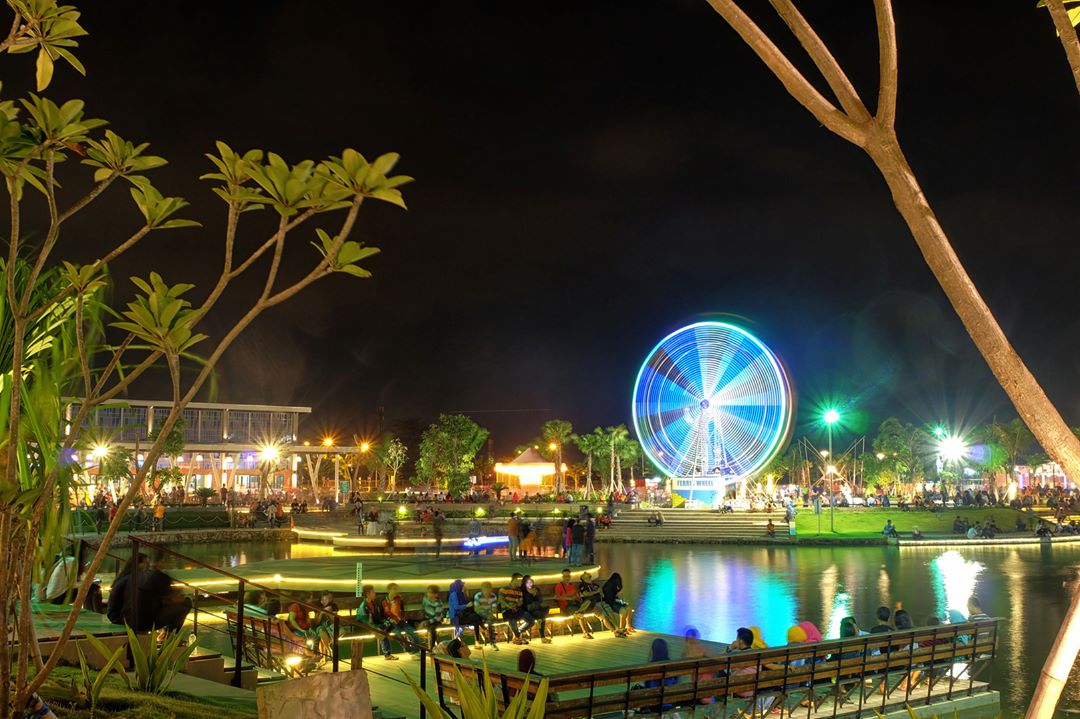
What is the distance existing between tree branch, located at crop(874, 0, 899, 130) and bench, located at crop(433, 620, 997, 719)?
530 centimetres

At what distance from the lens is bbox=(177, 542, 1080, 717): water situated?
16312 mm

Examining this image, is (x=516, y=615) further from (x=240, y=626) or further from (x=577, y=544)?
(x=577, y=544)

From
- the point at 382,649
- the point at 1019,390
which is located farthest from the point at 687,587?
the point at 1019,390

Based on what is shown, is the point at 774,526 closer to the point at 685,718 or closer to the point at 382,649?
the point at 382,649

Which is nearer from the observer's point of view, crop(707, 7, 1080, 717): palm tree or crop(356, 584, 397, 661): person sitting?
crop(707, 7, 1080, 717): palm tree

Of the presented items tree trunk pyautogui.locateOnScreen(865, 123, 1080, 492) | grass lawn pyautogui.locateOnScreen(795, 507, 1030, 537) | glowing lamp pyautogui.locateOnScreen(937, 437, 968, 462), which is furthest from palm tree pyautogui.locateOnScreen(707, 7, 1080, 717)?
glowing lamp pyautogui.locateOnScreen(937, 437, 968, 462)

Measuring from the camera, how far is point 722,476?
2280 inches

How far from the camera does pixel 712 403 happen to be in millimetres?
56625

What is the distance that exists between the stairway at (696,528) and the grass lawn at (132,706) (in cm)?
3677

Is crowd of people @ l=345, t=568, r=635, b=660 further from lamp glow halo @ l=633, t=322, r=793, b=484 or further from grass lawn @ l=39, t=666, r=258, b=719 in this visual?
lamp glow halo @ l=633, t=322, r=793, b=484

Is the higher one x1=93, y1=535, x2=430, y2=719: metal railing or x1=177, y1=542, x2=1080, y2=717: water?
x1=93, y1=535, x2=430, y2=719: metal railing

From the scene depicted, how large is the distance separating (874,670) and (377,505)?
166 ft

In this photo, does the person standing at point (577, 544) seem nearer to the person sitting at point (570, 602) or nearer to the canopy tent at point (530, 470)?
the person sitting at point (570, 602)

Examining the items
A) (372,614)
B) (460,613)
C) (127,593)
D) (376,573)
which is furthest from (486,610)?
(127,593)
